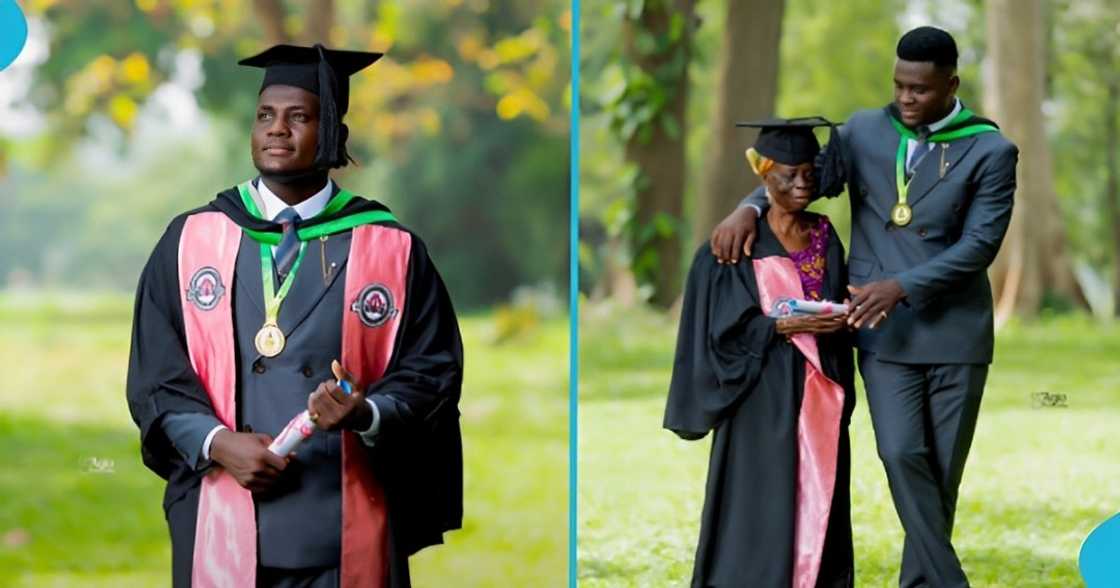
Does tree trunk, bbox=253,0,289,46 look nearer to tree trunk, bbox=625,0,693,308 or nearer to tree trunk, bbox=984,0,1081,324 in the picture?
tree trunk, bbox=625,0,693,308

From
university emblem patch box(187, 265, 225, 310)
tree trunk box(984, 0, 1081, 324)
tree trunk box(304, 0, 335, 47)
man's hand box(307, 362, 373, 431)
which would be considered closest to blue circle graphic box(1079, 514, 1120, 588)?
man's hand box(307, 362, 373, 431)

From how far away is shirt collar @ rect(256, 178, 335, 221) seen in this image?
457cm

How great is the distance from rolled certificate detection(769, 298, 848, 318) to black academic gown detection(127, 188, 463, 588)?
3.72 feet

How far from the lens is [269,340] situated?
175 inches

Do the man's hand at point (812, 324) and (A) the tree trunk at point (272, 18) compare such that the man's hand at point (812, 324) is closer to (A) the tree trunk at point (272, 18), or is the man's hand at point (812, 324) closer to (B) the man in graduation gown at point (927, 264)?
(B) the man in graduation gown at point (927, 264)

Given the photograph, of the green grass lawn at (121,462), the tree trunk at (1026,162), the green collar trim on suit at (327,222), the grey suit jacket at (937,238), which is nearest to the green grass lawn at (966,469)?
the tree trunk at (1026,162)

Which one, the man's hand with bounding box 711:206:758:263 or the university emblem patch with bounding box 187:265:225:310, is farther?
the man's hand with bounding box 711:206:758:263

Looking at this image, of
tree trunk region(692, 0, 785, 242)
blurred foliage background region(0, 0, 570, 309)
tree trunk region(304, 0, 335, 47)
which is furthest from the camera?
blurred foliage background region(0, 0, 570, 309)

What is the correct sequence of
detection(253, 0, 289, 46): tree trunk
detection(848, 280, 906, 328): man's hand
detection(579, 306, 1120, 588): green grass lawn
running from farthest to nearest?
detection(253, 0, 289, 46): tree trunk
detection(579, 306, 1120, 588): green grass lawn
detection(848, 280, 906, 328): man's hand

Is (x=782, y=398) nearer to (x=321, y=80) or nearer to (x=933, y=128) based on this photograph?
(x=933, y=128)

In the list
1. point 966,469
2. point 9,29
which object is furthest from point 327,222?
point 966,469

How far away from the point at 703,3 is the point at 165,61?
311cm

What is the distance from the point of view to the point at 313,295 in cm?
450

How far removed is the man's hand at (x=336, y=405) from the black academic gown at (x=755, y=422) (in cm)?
150
